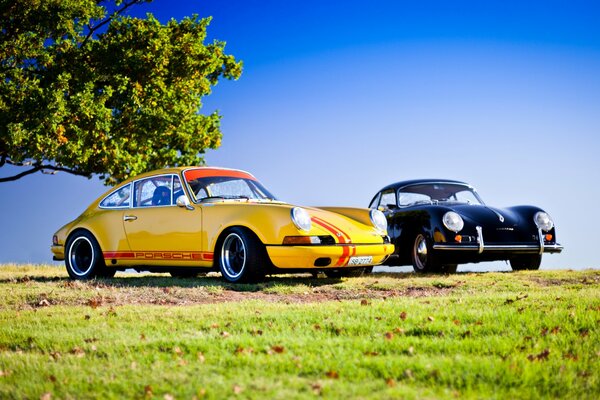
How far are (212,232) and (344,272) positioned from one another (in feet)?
8.46

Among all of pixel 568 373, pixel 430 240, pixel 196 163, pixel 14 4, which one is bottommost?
pixel 568 373

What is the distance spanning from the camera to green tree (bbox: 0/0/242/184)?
20.1 m

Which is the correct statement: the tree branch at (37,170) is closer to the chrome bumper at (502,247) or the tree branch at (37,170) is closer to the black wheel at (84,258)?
the black wheel at (84,258)

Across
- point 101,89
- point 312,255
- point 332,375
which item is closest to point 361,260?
point 312,255

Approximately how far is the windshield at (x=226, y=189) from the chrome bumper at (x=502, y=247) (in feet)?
11.2

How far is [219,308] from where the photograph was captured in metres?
7.25

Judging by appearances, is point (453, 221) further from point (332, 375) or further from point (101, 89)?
point (101, 89)

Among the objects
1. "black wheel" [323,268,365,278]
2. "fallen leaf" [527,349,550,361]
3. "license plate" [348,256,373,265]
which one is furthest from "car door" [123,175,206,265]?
"fallen leaf" [527,349,550,361]

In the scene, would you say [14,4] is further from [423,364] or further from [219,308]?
[423,364]

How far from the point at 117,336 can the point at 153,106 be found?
17452 millimetres

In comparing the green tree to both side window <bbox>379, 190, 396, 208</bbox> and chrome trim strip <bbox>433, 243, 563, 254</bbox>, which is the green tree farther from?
chrome trim strip <bbox>433, 243, 563, 254</bbox>

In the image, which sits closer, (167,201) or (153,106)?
(167,201)

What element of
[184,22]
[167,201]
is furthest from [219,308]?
[184,22]

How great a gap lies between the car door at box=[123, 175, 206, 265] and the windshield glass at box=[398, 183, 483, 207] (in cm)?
520
